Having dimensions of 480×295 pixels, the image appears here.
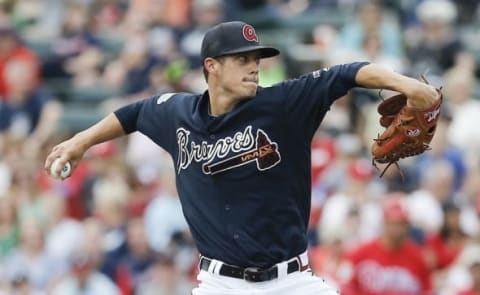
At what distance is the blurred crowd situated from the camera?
423 inches

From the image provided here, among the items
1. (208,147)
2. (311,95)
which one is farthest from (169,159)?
(311,95)

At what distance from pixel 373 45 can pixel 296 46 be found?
1.40 meters

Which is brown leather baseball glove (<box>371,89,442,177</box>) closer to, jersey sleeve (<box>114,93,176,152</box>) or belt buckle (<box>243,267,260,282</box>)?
belt buckle (<box>243,267,260,282</box>)

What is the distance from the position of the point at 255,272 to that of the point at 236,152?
61 centimetres

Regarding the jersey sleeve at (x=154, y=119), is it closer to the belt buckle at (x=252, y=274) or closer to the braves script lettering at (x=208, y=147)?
the braves script lettering at (x=208, y=147)

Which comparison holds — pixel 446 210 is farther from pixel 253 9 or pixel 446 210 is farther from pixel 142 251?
pixel 253 9

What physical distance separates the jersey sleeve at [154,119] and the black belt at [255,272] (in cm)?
78

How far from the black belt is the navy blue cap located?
1058 mm

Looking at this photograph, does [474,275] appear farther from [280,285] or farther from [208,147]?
[208,147]

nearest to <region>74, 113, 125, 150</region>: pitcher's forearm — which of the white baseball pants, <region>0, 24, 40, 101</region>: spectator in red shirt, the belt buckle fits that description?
the white baseball pants

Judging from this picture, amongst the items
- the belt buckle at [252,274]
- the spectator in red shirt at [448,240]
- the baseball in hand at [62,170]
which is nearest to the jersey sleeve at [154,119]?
the baseball in hand at [62,170]

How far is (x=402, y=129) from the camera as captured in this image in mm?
7008

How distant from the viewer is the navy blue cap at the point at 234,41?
7.17m

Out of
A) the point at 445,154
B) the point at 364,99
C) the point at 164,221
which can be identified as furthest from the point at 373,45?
the point at 164,221
